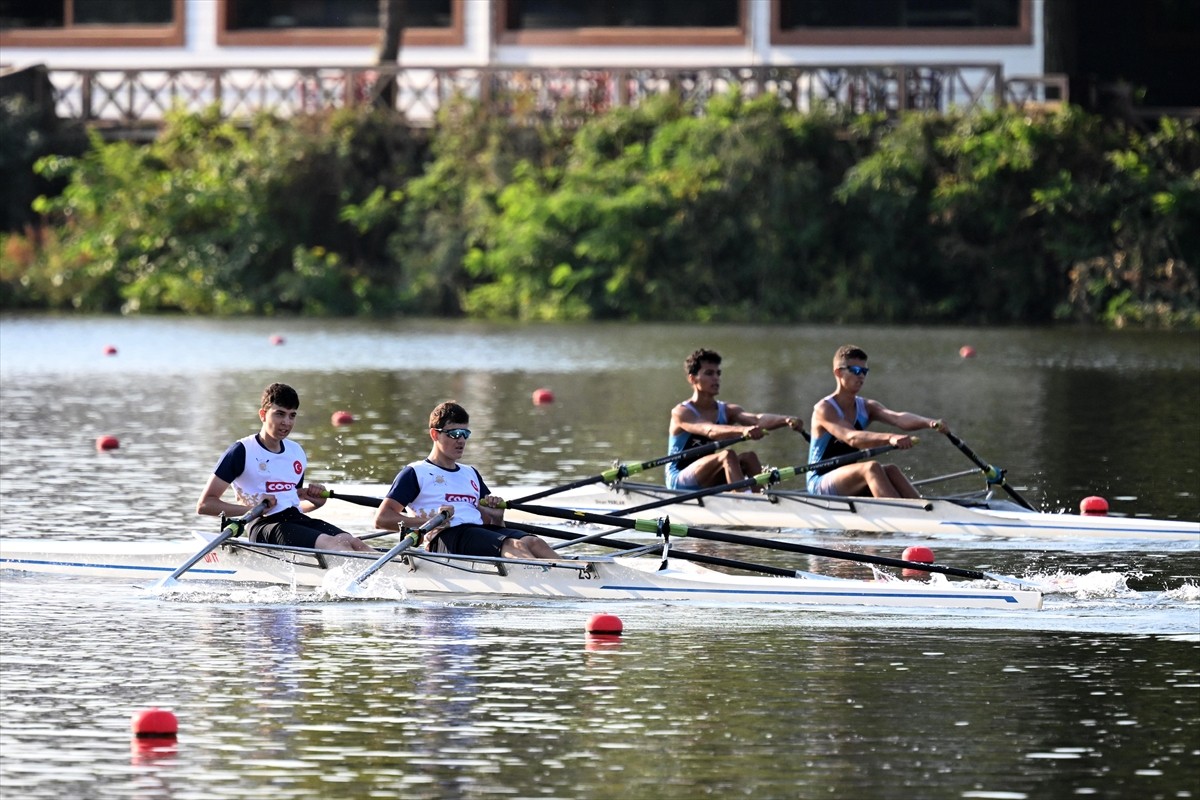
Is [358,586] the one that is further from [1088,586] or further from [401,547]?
[1088,586]

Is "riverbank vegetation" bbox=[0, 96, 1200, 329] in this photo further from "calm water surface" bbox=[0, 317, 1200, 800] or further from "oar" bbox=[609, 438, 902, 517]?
"oar" bbox=[609, 438, 902, 517]

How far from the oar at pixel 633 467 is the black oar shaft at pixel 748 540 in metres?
1.92

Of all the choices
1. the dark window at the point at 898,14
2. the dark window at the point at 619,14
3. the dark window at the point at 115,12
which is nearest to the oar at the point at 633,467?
the dark window at the point at 898,14

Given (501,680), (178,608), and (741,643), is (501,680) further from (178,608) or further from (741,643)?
(178,608)

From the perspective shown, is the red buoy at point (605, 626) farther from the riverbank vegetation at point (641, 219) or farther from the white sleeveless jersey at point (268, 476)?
the riverbank vegetation at point (641, 219)

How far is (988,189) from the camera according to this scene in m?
40.2

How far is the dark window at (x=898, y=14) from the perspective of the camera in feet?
143

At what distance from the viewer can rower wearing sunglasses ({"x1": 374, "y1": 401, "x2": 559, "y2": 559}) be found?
13.4m

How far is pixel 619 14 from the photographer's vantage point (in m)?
45.7

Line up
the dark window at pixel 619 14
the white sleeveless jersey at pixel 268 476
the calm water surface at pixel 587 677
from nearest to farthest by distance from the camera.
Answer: the calm water surface at pixel 587 677 → the white sleeveless jersey at pixel 268 476 → the dark window at pixel 619 14

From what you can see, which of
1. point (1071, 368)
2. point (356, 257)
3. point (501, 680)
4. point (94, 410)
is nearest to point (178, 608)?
point (501, 680)

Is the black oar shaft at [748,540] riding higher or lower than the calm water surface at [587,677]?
higher

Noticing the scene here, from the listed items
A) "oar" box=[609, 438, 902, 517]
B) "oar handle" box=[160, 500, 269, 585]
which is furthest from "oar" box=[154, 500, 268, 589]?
"oar" box=[609, 438, 902, 517]

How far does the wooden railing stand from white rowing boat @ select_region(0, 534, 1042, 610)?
28717mm
